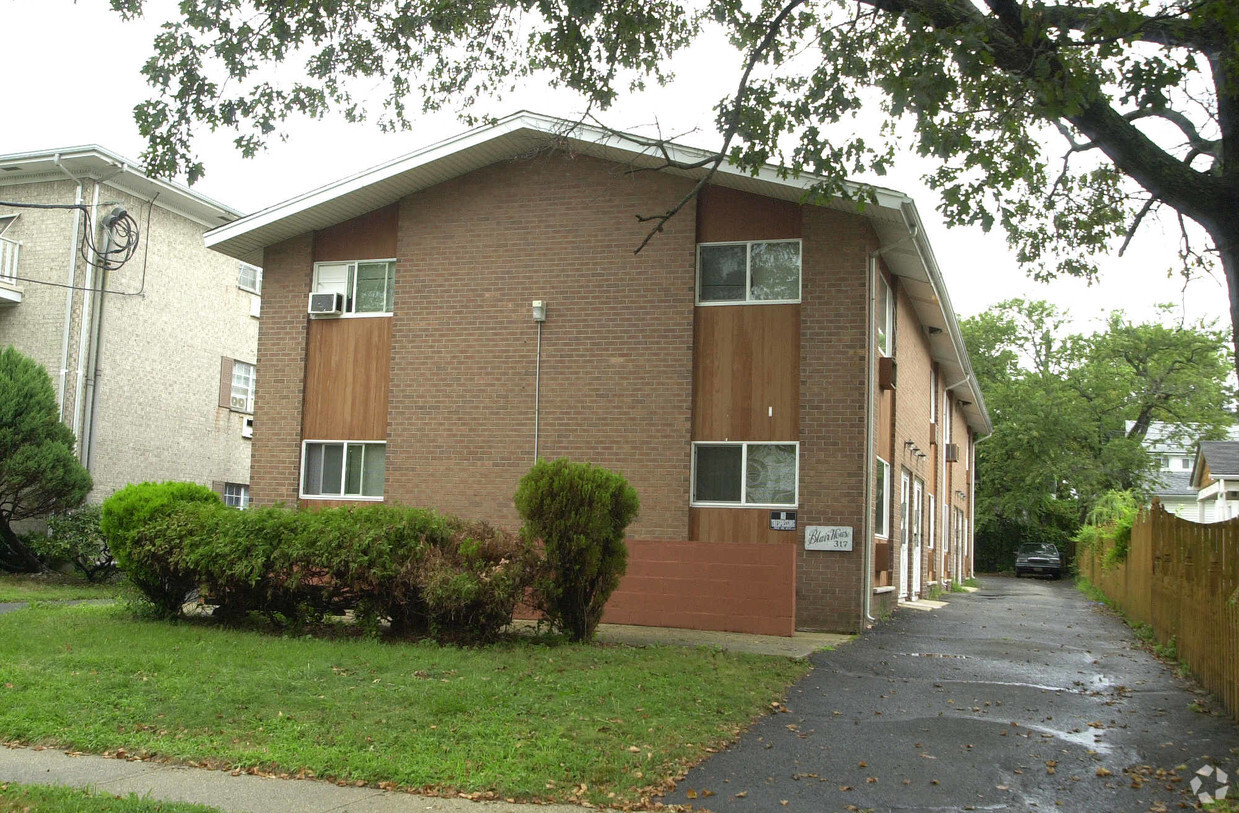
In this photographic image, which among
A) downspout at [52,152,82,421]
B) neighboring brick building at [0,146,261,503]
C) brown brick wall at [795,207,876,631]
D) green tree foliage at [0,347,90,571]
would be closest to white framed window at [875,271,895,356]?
brown brick wall at [795,207,876,631]

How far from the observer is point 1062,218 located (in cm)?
1107

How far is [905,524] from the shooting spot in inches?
796

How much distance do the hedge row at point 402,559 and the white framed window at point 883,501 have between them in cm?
630

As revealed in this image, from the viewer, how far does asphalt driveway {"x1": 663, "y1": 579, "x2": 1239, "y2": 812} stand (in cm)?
632

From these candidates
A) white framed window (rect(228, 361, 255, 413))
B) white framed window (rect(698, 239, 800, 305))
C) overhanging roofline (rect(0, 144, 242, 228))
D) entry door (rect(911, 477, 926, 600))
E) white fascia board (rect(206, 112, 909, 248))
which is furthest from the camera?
white framed window (rect(228, 361, 255, 413))

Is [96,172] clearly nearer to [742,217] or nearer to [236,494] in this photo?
[236,494]

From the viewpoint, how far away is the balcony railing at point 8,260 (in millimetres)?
21422

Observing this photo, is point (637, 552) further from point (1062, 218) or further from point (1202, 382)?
point (1202, 382)

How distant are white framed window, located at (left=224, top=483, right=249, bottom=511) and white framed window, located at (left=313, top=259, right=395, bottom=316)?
10.1 m

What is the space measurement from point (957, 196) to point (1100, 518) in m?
38.0

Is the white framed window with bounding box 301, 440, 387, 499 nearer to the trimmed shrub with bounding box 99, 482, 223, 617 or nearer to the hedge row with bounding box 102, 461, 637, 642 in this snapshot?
the trimmed shrub with bounding box 99, 482, 223, 617

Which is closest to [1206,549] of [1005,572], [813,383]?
[813,383]

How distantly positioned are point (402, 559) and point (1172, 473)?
62.5 metres

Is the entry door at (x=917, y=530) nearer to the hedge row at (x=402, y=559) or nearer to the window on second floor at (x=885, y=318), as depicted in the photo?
the window on second floor at (x=885, y=318)
